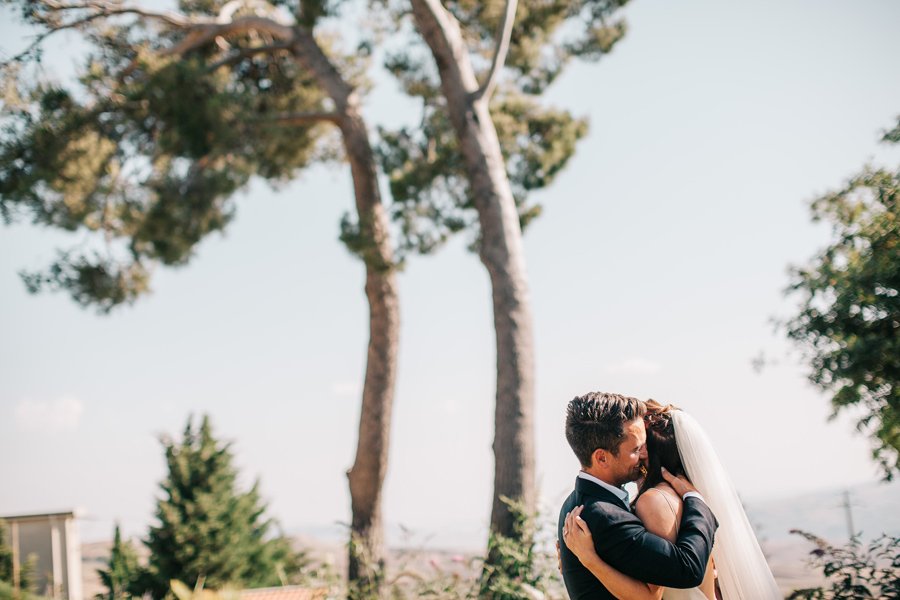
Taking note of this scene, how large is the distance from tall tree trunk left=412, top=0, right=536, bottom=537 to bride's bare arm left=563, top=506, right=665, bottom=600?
175 inches

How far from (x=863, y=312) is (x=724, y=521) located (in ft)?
11.5

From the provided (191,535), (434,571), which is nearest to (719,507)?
(434,571)

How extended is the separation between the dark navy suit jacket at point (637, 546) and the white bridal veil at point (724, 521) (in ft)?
0.77

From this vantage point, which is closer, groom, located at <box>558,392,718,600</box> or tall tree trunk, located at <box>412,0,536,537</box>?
groom, located at <box>558,392,718,600</box>

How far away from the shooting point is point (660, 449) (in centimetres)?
296

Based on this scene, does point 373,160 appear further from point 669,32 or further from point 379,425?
point 669,32

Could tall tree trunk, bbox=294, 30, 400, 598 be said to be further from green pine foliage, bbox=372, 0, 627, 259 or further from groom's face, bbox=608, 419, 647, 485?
groom's face, bbox=608, 419, 647, 485

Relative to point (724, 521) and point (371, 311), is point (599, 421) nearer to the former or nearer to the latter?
point (724, 521)

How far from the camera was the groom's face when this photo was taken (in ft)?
8.97

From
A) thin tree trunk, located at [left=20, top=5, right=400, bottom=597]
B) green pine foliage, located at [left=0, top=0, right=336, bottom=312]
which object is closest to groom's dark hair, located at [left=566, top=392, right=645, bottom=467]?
thin tree trunk, located at [left=20, top=5, right=400, bottom=597]

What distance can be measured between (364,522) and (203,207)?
194 inches

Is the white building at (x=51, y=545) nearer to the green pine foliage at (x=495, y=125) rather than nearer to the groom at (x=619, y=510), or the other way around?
the green pine foliage at (x=495, y=125)

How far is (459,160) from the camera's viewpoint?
1109 cm

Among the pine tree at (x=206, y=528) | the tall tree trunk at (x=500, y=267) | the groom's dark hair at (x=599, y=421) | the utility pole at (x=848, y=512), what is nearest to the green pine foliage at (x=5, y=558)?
the pine tree at (x=206, y=528)
